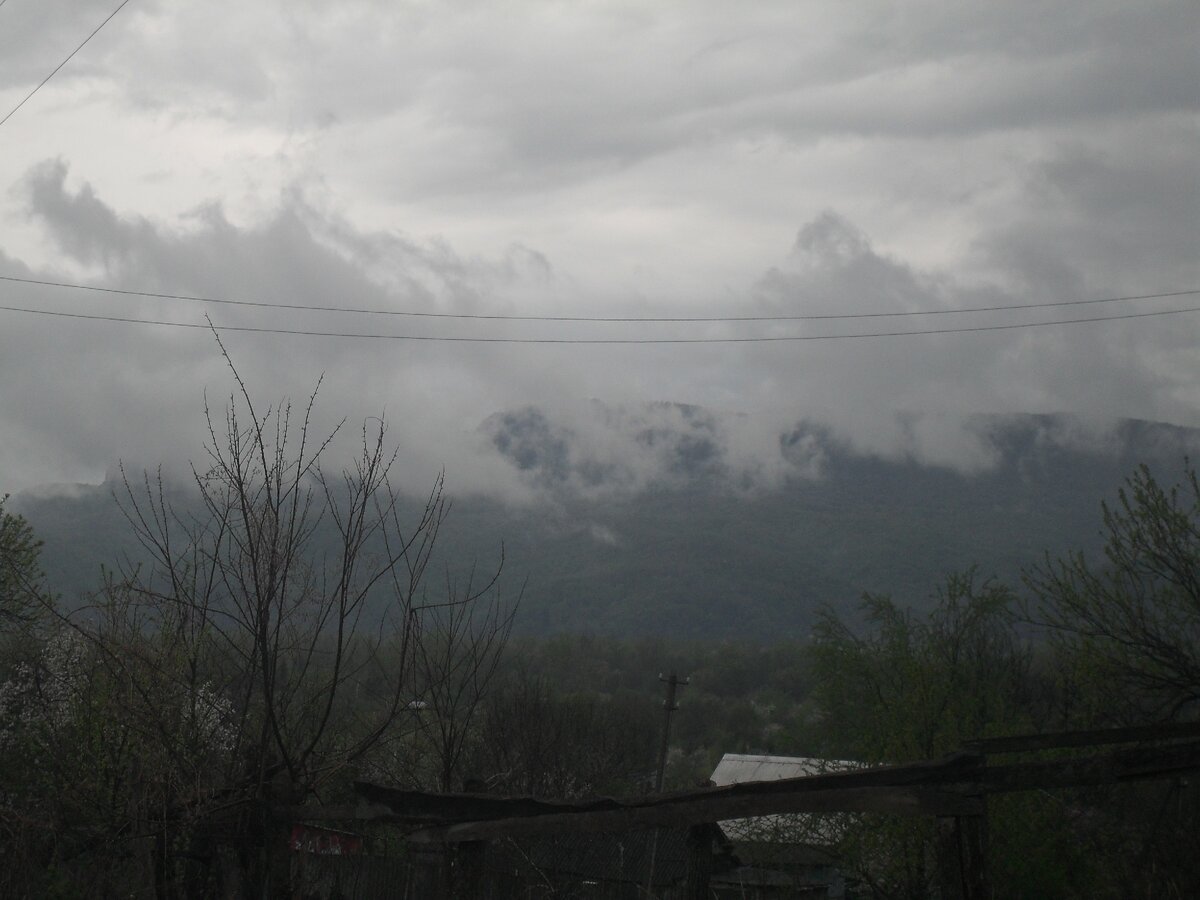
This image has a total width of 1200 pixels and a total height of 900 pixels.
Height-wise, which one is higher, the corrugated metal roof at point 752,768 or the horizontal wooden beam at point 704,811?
the horizontal wooden beam at point 704,811

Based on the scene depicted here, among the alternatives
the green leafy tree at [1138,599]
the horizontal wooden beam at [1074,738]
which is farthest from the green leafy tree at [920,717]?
the horizontal wooden beam at [1074,738]

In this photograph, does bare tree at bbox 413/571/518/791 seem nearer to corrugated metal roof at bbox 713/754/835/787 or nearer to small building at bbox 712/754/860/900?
small building at bbox 712/754/860/900

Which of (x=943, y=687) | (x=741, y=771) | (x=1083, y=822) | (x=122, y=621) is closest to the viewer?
(x=122, y=621)

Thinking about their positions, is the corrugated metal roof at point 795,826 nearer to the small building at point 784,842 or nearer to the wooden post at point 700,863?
the small building at point 784,842

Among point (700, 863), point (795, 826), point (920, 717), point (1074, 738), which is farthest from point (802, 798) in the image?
point (920, 717)

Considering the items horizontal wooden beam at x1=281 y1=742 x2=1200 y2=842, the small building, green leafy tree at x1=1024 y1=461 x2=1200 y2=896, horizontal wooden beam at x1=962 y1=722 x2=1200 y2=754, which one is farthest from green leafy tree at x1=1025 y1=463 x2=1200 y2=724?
horizontal wooden beam at x1=281 y1=742 x2=1200 y2=842

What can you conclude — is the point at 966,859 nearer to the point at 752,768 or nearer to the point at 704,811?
the point at 704,811

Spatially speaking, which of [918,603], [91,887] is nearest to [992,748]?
[91,887]

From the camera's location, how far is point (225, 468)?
24.5 ft

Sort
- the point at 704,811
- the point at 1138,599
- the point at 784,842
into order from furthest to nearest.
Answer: the point at 784,842, the point at 1138,599, the point at 704,811

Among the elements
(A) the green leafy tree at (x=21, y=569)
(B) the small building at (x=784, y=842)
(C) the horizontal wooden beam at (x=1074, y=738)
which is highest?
(A) the green leafy tree at (x=21, y=569)

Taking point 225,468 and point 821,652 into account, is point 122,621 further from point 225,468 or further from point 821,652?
point 821,652

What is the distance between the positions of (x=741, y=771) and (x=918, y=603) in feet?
483

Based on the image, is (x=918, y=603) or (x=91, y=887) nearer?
(x=91, y=887)
